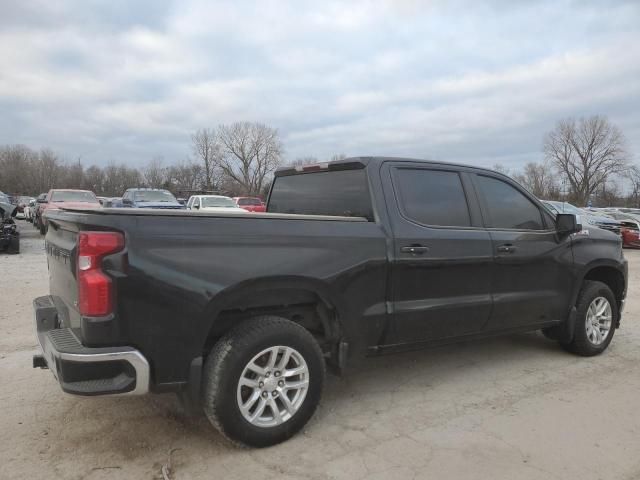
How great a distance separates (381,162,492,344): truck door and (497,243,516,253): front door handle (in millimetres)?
133

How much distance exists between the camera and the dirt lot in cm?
298

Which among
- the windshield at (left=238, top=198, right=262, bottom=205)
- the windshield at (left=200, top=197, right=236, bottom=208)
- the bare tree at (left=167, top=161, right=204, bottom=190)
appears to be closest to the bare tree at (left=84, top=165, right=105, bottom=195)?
the bare tree at (left=167, top=161, right=204, bottom=190)

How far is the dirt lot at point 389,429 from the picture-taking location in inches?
117

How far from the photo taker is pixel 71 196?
17219 millimetres

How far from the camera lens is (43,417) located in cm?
353

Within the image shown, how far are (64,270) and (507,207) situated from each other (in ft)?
11.9

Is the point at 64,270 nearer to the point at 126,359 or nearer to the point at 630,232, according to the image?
the point at 126,359

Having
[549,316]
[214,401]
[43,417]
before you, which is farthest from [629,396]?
[43,417]

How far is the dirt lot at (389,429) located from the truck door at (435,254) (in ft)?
2.01

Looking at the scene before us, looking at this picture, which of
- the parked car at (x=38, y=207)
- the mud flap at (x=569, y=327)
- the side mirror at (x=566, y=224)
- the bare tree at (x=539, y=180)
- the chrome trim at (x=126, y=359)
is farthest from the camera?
the bare tree at (x=539, y=180)

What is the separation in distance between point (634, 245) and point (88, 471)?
21.7m

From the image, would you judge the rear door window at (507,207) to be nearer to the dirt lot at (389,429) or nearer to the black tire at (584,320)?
the black tire at (584,320)

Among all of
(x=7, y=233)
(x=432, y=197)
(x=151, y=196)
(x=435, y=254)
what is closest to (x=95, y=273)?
(x=435, y=254)

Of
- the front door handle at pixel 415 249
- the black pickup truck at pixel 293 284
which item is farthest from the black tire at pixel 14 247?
the front door handle at pixel 415 249
